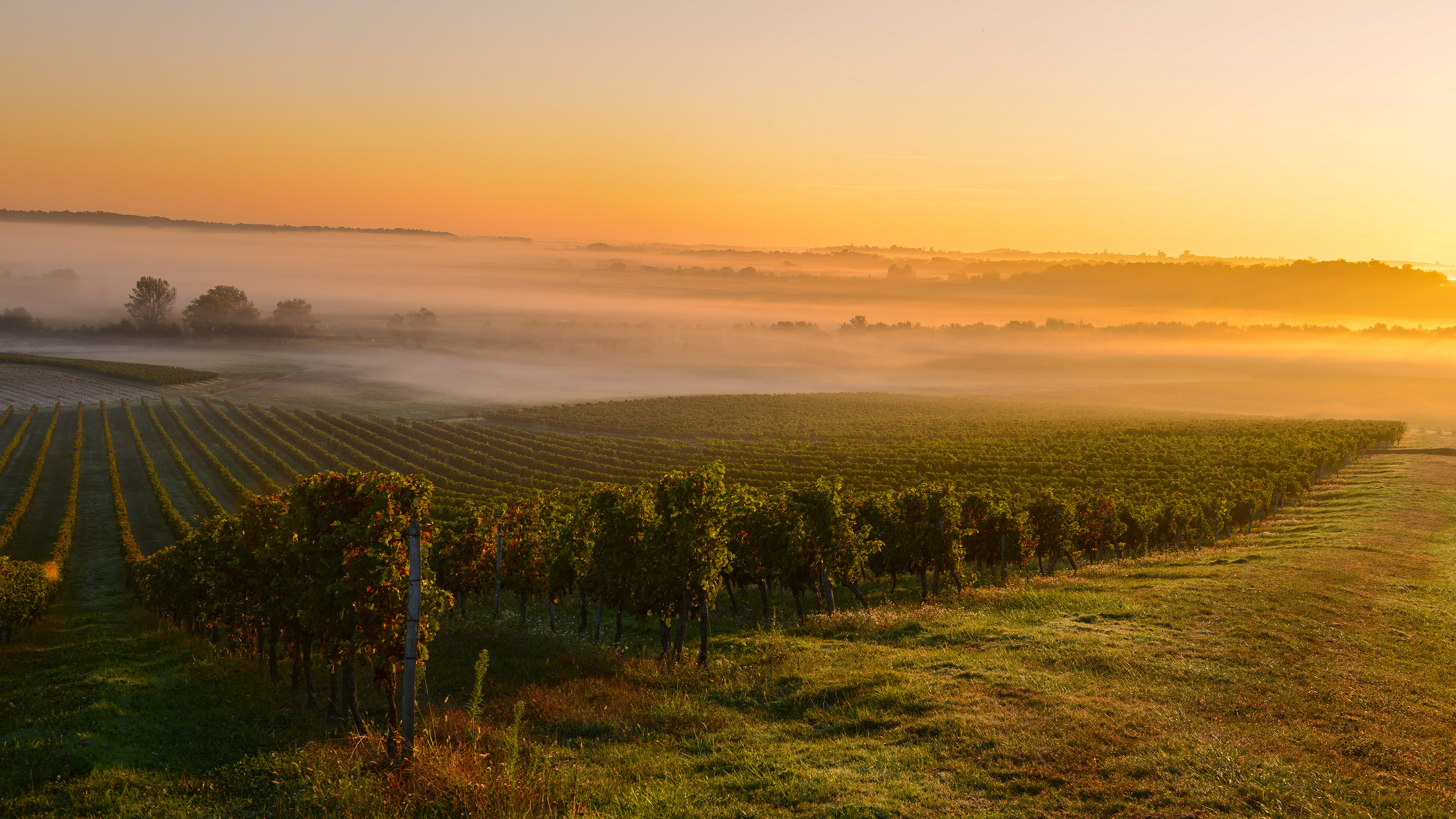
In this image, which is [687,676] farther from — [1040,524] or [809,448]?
[809,448]

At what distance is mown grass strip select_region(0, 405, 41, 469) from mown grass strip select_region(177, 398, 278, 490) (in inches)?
869

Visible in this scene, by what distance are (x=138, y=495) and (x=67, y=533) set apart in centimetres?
2228

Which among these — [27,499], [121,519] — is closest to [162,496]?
[121,519]

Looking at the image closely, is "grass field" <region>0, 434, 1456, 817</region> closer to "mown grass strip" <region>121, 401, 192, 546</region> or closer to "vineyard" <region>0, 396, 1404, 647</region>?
"vineyard" <region>0, 396, 1404, 647</region>

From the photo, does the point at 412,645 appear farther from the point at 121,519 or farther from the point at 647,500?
the point at 121,519

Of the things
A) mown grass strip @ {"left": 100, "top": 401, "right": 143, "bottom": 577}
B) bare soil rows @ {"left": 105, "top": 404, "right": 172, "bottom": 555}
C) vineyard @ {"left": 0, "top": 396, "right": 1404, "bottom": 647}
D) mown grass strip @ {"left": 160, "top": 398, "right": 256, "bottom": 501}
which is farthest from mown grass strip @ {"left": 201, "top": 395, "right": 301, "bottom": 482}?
mown grass strip @ {"left": 100, "top": 401, "right": 143, "bottom": 577}

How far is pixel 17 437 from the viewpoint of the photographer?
122 meters

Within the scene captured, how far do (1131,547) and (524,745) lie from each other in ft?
217

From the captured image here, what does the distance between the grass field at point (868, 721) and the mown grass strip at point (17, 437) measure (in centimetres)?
10149

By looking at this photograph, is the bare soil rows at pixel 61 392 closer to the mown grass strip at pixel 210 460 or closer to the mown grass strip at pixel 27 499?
the mown grass strip at pixel 210 460

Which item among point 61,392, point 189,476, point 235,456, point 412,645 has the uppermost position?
point 412,645

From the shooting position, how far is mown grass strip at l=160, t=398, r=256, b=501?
9069 centimetres

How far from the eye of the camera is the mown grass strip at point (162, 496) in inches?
2765

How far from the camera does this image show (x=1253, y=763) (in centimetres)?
1440
